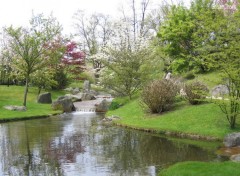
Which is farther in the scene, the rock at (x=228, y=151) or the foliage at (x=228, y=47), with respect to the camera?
the foliage at (x=228, y=47)

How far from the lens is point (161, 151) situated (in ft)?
51.2

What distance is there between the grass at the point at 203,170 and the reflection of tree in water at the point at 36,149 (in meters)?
4.02

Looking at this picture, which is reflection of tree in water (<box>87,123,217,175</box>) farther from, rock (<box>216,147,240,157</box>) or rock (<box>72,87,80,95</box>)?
rock (<box>72,87,80,95</box>)

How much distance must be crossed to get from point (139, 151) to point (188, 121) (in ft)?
19.6

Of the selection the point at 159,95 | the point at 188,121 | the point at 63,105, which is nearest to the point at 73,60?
the point at 63,105

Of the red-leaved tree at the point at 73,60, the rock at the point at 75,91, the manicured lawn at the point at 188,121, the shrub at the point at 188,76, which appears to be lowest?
the manicured lawn at the point at 188,121

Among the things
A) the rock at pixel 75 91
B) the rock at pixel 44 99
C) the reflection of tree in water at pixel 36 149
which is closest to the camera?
the reflection of tree in water at pixel 36 149

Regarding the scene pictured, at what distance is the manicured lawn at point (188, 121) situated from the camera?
Answer: 1875cm

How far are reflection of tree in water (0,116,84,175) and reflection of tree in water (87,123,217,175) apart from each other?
1379 millimetres

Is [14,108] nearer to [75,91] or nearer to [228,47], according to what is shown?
[75,91]

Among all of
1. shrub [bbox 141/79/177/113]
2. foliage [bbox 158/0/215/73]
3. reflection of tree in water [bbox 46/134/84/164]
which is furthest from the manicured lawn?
foliage [bbox 158/0/215/73]

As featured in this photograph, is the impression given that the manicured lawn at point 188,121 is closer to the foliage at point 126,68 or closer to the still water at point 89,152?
the still water at point 89,152

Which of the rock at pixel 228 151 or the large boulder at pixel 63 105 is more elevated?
the large boulder at pixel 63 105

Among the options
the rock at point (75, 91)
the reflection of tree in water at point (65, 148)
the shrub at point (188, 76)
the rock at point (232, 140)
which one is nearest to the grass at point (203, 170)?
the rock at point (232, 140)
